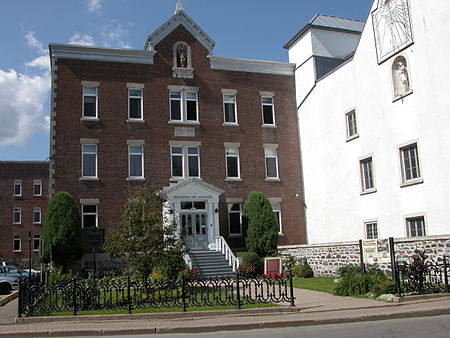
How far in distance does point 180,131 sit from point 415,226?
14.2 meters

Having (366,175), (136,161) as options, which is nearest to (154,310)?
(366,175)

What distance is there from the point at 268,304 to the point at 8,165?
46.9m

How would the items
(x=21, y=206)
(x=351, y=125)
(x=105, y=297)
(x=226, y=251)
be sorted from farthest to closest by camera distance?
(x=21, y=206) < (x=351, y=125) < (x=226, y=251) < (x=105, y=297)

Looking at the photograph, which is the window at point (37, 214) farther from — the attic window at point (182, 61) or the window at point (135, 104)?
the attic window at point (182, 61)

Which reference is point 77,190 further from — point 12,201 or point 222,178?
point 12,201

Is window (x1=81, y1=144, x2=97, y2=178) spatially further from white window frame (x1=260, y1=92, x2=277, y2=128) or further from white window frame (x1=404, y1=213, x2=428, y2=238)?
white window frame (x1=404, y1=213, x2=428, y2=238)

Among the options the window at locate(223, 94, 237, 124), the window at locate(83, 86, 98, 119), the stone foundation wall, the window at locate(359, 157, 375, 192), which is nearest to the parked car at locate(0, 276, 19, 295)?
the window at locate(83, 86, 98, 119)

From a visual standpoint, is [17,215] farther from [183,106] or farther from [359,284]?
[359,284]

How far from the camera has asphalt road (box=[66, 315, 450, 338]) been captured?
10250mm

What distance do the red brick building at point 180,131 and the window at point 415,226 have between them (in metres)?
9.10

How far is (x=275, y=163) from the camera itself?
32.1 m

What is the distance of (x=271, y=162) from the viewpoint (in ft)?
105

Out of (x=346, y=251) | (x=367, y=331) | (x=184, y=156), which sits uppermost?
(x=184, y=156)

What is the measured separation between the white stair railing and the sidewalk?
1188cm
